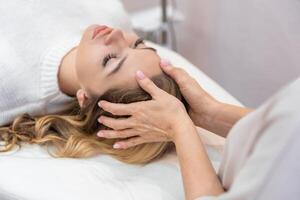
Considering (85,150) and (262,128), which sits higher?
(262,128)

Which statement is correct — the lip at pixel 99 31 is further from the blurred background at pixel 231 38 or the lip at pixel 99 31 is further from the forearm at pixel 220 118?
the blurred background at pixel 231 38

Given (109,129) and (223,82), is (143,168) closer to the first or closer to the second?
(109,129)

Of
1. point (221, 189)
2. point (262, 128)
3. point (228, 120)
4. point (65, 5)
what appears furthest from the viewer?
point (65, 5)

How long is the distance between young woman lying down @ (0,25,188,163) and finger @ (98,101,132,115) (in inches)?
1.4

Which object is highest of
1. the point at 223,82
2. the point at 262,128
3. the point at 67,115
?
the point at 262,128

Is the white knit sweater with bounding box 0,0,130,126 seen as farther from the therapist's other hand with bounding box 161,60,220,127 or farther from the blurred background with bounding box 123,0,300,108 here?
the blurred background with bounding box 123,0,300,108

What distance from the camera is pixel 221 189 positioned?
2.98ft

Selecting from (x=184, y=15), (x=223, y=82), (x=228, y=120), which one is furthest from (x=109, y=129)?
(x=184, y=15)

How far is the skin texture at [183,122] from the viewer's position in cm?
96

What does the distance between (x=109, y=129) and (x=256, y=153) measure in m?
0.57

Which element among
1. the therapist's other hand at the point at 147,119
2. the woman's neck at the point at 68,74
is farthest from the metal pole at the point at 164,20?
the therapist's other hand at the point at 147,119

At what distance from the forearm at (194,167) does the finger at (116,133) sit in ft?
0.52

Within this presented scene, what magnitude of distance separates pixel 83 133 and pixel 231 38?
0.99 metres

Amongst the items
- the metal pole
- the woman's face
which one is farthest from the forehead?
the metal pole
